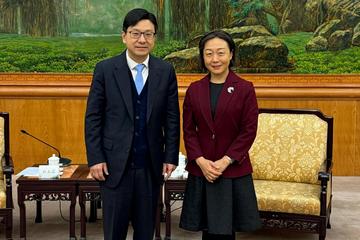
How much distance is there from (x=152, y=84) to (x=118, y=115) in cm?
24

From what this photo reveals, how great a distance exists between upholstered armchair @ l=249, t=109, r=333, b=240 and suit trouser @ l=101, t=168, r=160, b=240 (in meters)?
1.68

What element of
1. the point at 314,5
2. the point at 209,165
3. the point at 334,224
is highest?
the point at 314,5

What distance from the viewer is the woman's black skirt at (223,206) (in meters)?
3.17

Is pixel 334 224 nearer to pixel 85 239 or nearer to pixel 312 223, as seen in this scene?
pixel 312 223

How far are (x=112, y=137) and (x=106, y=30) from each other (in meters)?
4.40

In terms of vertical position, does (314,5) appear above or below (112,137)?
above

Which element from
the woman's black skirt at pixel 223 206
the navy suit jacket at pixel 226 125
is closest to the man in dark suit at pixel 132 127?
the navy suit jacket at pixel 226 125

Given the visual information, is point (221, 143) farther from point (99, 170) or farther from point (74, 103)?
point (74, 103)

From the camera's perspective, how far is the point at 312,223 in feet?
14.7

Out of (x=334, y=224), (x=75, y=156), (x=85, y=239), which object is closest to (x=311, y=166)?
(x=334, y=224)

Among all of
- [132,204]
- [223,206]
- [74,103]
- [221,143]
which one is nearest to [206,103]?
[221,143]

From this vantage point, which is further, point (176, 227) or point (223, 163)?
point (176, 227)

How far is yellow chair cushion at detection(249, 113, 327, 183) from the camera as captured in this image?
16.5 ft

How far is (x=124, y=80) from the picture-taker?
9.82 ft
